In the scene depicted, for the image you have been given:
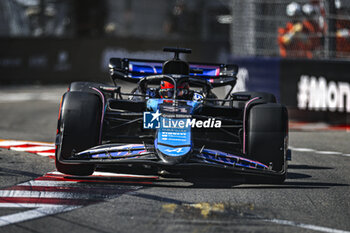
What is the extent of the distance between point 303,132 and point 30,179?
21.0 ft

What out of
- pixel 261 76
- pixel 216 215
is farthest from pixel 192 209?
pixel 261 76

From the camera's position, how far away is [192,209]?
5391mm

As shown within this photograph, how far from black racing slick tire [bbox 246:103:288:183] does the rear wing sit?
2.16 meters

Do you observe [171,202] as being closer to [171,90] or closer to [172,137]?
[172,137]

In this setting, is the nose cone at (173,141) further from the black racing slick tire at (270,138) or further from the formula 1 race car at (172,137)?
the black racing slick tire at (270,138)

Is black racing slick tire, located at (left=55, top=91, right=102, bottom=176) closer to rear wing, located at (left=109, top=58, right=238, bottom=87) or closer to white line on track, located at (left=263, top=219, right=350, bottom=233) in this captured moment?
rear wing, located at (left=109, top=58, right=238, bottom=87)

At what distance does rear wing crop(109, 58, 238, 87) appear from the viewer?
8.81 m

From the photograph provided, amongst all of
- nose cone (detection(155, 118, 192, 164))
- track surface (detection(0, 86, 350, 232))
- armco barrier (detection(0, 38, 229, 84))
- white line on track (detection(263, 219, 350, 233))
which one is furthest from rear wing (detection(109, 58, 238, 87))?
armco barrier (detection(0, 38, 229, 84))

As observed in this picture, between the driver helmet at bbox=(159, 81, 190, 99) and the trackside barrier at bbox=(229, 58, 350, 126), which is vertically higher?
the driver helmet at bbox=(159, 81, 190, 99)

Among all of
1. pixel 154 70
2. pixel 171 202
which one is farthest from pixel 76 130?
pixel 154 70

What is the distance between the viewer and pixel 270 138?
663cm

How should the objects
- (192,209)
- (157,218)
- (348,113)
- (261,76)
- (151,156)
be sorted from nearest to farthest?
(157,218), (192,209), (151,156), (348,113), (261,76)

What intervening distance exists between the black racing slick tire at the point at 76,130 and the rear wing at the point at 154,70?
6.75 ft

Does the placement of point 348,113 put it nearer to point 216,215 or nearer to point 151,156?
point 151,156
